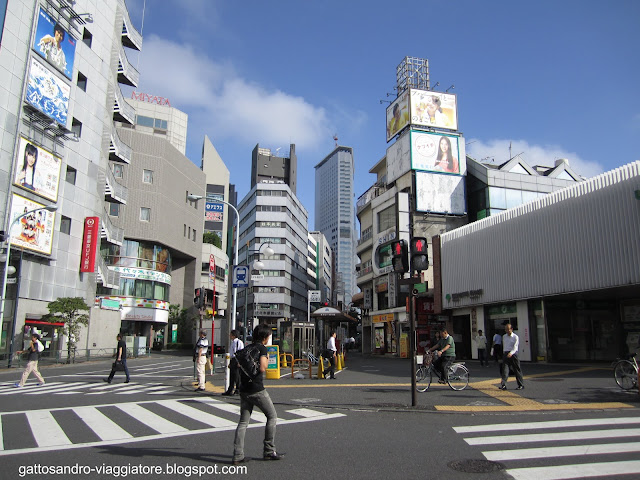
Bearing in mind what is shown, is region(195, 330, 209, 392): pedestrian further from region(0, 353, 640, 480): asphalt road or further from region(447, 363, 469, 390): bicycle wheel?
region(447, 363, 469, 390): bicycle wheel

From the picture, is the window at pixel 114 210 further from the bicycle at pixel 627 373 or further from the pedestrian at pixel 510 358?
the bicycle at pixel 627 373

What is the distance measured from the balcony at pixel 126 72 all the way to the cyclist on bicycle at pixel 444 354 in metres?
40.6

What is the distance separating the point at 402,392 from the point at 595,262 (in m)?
15.2

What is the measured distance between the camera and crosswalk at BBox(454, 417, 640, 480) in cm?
612

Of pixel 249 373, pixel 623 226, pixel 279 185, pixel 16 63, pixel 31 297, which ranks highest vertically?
pixel 279 185

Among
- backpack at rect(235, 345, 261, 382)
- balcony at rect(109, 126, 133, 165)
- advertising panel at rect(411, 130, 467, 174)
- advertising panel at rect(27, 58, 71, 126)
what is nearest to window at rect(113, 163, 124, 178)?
balcony at rect(109, 126, 133, 165)

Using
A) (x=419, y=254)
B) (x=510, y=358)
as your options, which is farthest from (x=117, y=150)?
(x=510, y=358)

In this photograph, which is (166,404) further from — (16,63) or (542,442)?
(16,63)

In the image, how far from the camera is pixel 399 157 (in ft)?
165

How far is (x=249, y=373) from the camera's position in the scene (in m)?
6.70

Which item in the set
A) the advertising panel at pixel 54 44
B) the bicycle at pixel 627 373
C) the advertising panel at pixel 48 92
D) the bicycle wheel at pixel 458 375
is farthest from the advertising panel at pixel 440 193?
the bicycle at pixel 627 373

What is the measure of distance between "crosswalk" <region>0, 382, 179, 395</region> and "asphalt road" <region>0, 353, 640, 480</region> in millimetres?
386

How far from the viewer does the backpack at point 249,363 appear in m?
6.71

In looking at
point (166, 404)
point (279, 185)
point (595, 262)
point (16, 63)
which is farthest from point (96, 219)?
point (279, 185)
